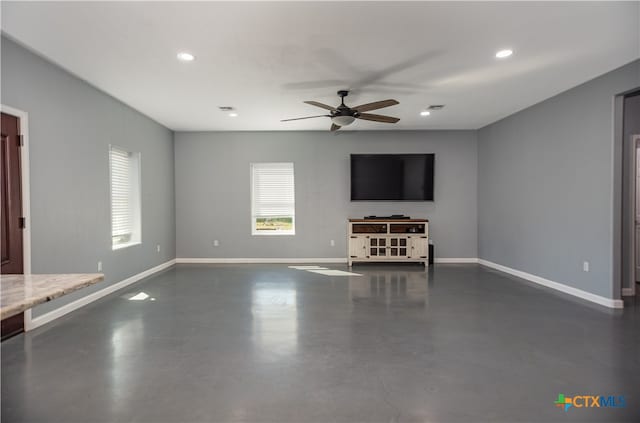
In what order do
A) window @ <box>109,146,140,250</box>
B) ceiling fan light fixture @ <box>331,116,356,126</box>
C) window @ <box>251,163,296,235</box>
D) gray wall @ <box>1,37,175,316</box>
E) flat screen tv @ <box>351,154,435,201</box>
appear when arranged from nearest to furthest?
gray wall @ <box>1,37,175,316</box> → ceiling fan light fixture @ <box>331,116,356,126</box> → window @ <box>109,146,140,250</box> → flat screen tv @ <box>351,154,435,201</box> → window @ <box>251,163,296,235</box>

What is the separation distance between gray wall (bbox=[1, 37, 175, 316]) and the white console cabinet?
153 inches

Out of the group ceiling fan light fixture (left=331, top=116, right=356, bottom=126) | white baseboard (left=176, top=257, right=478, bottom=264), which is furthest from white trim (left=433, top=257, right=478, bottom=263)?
ceiling fan light fixture (left=331, top=116, right=356, bottom=126)

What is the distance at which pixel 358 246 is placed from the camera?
6.84 meters

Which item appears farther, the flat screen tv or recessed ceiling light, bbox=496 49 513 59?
the flat screen tv

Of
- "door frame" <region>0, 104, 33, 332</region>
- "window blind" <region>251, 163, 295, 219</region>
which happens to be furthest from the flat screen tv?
"door frame" <region>0, 104, 33, 332</region>

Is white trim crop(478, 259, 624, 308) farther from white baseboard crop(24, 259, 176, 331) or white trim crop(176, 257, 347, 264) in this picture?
white baseboard crop(24, 259, 176, 331)

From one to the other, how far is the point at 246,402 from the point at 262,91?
148 inches

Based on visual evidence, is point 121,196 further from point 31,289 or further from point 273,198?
point 31,289

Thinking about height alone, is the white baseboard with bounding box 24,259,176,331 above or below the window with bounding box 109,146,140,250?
below

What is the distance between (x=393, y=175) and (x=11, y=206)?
19.6ft

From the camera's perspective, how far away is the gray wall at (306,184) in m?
7.25

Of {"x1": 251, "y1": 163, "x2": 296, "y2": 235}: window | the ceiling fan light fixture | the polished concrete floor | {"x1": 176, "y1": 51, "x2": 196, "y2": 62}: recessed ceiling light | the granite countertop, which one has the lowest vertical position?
the polished concrete floor

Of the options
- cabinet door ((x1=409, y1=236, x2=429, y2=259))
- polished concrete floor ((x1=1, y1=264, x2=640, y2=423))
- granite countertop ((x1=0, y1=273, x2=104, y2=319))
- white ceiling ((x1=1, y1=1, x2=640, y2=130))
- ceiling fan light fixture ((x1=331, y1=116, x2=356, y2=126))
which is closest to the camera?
granite countertop ((x1=0, y1=273, x2=104, y2=319))

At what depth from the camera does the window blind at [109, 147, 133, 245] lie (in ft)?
17.0
